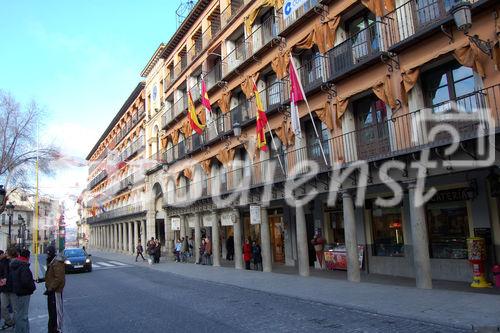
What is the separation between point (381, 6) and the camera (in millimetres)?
14039

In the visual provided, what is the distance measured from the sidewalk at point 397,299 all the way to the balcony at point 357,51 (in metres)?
7.20

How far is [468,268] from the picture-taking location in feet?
44.0

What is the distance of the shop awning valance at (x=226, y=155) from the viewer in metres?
24.6

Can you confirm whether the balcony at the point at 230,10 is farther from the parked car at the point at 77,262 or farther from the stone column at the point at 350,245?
the parked car at the point at 77,262

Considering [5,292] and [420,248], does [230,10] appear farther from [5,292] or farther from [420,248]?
[5,292]

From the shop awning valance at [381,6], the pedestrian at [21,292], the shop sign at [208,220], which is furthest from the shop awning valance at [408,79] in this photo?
the shop sign at [208,220]

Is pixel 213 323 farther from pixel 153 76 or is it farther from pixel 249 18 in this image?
pixel 153 76

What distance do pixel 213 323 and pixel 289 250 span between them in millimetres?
13227

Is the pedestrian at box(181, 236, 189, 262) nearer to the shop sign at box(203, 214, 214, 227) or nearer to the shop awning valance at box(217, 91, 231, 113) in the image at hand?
the shop sign at box(203, 214, 214, 227)

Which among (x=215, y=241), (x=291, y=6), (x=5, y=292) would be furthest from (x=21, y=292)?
(x=215, y=241)

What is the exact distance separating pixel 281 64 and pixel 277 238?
9671 millimetres

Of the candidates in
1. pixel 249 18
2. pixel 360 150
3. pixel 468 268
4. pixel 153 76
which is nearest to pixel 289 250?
pixel 360 150

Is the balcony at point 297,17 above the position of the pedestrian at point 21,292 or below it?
above

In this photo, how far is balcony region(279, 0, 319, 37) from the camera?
17469mm
